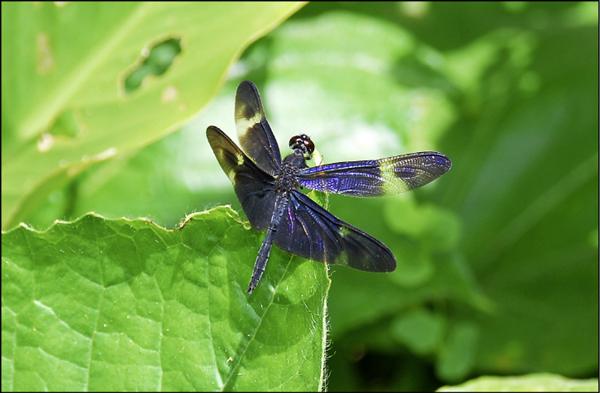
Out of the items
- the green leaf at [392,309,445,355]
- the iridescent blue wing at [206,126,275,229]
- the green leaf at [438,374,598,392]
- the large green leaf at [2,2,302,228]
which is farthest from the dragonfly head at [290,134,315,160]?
the green leaf at [392,309,445,355]

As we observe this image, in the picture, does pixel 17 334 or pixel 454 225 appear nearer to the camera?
pixel 17 334

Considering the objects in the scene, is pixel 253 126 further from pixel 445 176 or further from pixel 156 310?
pixel 445 176

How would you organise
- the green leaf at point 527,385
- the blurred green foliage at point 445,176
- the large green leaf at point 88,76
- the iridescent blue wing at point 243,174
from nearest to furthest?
the iridescent blue wing at point 243,174 < the green leaf at point 527,385 < the large green leaf at point 88,76 < the blurred green foliage at point 445,176

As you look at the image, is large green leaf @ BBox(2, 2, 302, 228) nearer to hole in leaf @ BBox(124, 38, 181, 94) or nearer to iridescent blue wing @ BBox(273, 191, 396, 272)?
hole in leaf @ BBox(124, 38, 181, 94)

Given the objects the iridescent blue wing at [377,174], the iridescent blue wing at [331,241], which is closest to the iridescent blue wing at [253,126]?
the iridescent blue wing at [377,174]

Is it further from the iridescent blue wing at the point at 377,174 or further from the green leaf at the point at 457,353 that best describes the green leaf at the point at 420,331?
the iridescent blue wing at the point at 377,174

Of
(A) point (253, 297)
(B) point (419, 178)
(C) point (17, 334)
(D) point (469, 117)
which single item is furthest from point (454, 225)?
(C) point (17, 334)

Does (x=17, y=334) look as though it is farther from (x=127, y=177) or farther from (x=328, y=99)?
(x=328, y=99)
